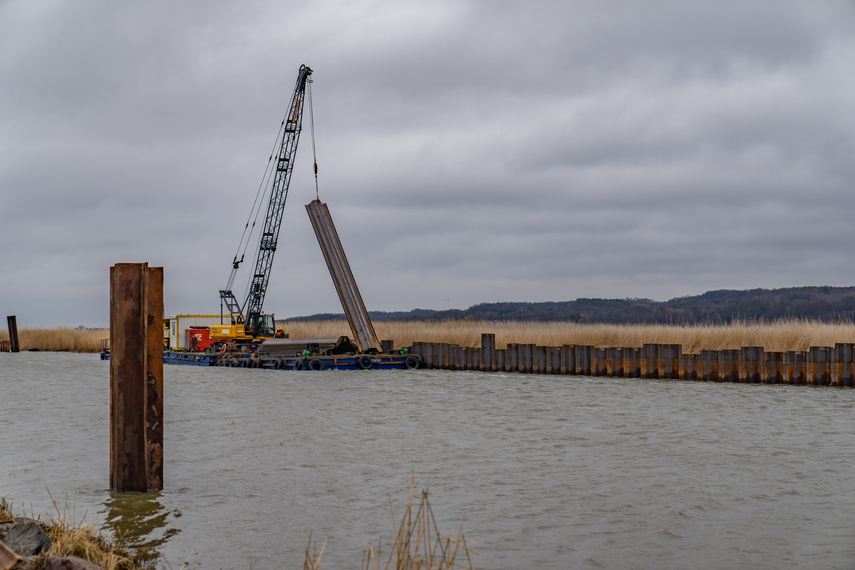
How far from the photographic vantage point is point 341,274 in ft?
98.6

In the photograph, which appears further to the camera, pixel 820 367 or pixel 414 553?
pixel 820 367

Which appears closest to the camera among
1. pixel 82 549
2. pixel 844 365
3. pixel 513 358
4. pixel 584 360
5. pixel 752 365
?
pixel 82 549

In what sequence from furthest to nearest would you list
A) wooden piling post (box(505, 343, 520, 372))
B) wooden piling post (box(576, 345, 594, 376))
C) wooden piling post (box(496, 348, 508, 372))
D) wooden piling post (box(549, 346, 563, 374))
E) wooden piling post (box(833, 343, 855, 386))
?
wooden piling post (box(496, 348, 508, 372)) < wooden piling post (box(505, 343, 520, 372)) < wooden piling post (box(549, 346, 563, 374)) < wooden piling post (box(576, 345, 594, 376)) < wooden piling post (box(833, 343, 855, 386))

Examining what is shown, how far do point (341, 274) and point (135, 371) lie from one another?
73.7 feet

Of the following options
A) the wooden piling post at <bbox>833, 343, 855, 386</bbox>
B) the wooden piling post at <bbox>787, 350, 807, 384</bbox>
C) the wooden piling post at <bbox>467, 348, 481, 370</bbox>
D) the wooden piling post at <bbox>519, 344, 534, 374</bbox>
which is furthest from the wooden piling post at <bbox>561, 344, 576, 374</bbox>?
the wooden piling post at <bbox>833, 343, 855, 386</bbox>

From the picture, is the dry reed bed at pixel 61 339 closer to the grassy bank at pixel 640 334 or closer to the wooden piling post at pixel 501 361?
the grassy bank at pixel 640 334

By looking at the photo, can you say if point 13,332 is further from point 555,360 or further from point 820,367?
point 820,367

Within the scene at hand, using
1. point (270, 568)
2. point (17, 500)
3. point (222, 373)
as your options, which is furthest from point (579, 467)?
point (222, 373)

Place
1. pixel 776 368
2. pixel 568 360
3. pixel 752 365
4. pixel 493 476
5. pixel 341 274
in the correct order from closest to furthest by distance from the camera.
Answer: pixel 493 476 → pixel 776 368 → pixel 752 365 → pixel 568 360 → pixel 341 274

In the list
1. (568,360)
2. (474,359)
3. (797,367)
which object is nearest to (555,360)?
(568,360)

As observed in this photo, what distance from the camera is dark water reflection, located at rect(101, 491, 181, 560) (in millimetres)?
6645

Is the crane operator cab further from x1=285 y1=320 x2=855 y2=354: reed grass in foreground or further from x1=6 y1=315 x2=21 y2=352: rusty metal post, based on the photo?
x1=6 y1=315 x2=21 y2=352: rusty metal post

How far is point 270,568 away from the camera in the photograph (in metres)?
6.15

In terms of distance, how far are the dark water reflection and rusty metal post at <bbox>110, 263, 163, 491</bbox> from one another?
6.2 inches
